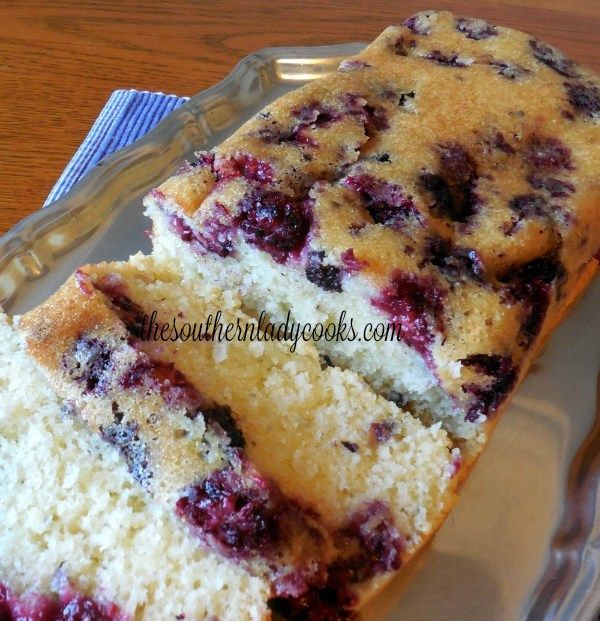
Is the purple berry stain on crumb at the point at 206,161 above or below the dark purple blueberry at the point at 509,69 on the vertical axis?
below

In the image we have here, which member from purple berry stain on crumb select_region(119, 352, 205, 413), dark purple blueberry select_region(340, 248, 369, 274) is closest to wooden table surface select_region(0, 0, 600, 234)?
purple berry stain on crumb select_region(119, 352, 205, 413)

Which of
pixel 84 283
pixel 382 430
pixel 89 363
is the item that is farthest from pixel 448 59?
pixel 89 363

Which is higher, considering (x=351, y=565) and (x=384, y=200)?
(x=384, y=200)

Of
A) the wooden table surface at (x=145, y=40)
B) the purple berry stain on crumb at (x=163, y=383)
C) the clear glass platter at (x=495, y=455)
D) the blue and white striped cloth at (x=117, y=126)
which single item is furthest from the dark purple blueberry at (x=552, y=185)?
the wooden table surface at (x=145, y=40)

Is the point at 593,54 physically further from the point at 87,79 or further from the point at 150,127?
the point at 87,79

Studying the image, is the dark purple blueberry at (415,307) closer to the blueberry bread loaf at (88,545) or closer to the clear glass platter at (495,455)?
the clear glass platter at (495,455)

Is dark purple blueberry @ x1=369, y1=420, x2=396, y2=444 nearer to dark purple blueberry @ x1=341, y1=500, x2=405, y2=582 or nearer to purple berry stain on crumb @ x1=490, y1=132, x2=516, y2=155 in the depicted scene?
dark purple blueberry @ x1=341, y1=500, x2=405, y2=582

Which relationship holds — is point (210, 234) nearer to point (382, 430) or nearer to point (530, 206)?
point (382, 430)
